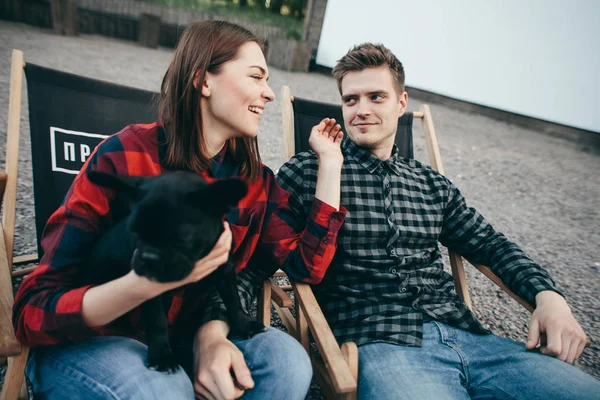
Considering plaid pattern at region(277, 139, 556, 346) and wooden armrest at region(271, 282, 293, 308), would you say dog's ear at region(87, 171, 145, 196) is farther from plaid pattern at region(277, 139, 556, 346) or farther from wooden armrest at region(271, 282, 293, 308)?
plaid pattern at region(277, 139, 556, 346)

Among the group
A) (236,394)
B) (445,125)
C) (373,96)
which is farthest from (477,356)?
(445,125)

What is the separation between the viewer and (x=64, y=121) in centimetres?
206

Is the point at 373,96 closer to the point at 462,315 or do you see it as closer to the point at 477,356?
the point at 462,315

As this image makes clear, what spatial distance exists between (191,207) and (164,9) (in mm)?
15405

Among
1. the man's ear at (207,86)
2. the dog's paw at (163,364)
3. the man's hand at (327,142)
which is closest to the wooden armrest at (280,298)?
the dog's paw at (163,364)

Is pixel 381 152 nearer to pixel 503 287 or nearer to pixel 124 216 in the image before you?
pixel 503 287

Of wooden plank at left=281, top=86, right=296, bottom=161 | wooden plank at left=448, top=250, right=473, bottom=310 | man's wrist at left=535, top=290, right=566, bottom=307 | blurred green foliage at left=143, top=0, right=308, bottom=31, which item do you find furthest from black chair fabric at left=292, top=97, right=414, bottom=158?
blurred green foliage at left=143, top=0, right=308, bottom=31

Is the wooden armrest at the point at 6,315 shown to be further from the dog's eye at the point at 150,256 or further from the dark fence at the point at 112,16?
the dark fence at the point at 112,16

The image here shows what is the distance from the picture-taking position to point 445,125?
9.34 m

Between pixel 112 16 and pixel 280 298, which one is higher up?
pixel 112 16

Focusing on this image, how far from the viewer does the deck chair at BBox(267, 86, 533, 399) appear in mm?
1345

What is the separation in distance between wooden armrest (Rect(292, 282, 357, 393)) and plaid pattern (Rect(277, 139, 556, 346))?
0.28m

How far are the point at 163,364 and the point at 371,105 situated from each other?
160cm

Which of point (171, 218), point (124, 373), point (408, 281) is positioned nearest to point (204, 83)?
point (171, 218)
